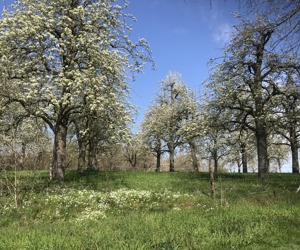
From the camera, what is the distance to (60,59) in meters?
24.0

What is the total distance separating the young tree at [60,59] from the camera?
21.9m

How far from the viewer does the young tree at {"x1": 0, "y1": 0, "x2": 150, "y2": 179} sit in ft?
71.9

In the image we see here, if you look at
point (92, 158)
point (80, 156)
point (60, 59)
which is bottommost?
point (92, 158)

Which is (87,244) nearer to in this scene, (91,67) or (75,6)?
(91,67)

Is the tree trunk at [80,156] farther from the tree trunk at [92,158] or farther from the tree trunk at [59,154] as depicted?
the tree trunk at [59,154]

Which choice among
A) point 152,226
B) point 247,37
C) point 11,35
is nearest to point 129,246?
point 152,226

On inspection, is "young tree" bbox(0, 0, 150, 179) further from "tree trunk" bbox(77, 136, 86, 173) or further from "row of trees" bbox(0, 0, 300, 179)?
"tree trunk" bbox(77, 136, 86, 173)

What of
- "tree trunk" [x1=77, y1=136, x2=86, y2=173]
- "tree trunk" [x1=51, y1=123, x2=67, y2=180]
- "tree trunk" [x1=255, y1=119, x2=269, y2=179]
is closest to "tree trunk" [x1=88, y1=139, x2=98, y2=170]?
"tree trunk" [x1=77, y1=136, x2=86, y2=173]

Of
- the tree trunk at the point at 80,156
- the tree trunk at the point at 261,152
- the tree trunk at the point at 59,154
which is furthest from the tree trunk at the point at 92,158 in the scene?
the tree trunk at the point at 261,152

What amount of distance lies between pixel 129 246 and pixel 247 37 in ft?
16.1

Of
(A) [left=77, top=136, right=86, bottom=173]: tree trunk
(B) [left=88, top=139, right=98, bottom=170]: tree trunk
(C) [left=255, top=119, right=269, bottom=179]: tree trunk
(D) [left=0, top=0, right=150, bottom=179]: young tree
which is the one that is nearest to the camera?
(D) [left=0, top=0, right=150, bottom=179]: young tree

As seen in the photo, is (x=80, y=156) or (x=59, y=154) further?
(x=80, y=156)

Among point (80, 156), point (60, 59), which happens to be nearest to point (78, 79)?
point (60, 59)

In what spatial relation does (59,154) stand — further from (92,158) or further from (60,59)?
(92,158)
